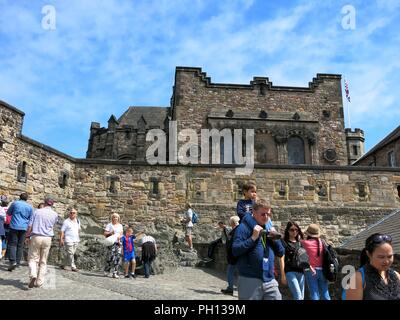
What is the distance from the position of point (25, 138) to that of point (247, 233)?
10.7 m

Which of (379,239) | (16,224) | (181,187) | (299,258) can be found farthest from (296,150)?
(379,239)

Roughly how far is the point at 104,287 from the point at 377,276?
5104mm

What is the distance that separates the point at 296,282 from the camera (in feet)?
17.9

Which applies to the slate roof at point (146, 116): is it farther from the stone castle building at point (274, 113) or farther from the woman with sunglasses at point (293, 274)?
the woman with sunglasses at point (293, 274)

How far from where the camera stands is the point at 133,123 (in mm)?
36688

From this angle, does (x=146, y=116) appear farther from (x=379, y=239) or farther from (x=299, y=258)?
(x=379, y=239)

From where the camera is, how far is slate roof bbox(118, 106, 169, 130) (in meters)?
36.3

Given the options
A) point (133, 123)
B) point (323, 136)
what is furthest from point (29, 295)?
point (133, 123)

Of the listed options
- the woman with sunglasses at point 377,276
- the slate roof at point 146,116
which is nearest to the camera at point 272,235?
the woman with sunglasses at point 377,276

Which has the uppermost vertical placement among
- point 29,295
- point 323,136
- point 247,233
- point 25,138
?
point 323,136

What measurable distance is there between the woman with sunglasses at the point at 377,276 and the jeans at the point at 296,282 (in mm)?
2417

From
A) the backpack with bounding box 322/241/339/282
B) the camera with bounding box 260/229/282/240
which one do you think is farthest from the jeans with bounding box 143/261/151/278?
the camera with bounding box 260/229/282/240
